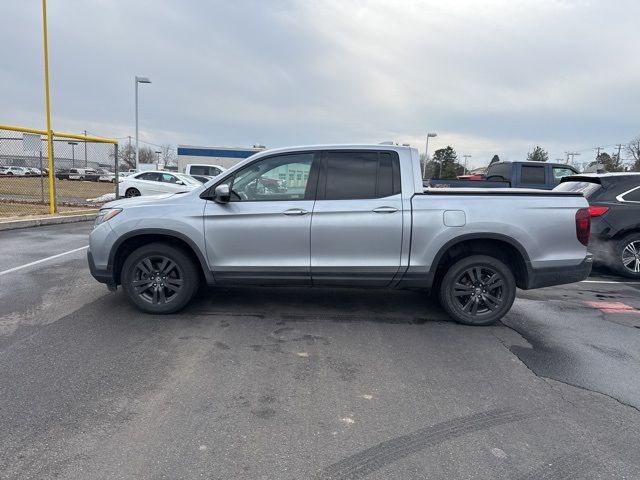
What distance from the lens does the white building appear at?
33.4 m

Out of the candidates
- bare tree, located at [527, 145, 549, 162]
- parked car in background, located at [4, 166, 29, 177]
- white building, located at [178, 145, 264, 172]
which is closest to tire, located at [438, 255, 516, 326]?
parked car in background, located at [4, 166, 29, 177]

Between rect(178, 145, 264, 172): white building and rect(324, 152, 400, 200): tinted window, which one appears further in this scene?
rect(178, 145, 264, 172): white building

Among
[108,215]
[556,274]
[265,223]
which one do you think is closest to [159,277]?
[108,215]

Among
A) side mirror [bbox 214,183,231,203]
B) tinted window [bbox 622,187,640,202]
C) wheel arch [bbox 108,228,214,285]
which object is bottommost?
wheel arch [bbox 108,228,214,285]

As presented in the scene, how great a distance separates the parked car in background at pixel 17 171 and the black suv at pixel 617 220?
1545 centimetres

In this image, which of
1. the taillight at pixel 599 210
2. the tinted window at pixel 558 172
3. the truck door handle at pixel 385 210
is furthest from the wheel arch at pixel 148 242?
the tinted window at pixel 558 172

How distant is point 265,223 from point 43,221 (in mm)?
10301

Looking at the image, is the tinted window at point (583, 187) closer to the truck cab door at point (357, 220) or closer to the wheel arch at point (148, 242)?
the truck cab door at point (357, 220)

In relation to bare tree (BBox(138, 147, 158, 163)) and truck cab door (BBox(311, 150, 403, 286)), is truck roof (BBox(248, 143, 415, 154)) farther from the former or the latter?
bare tree (BBox(138, 147, 158, 163))

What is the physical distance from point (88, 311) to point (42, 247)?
16.2ft

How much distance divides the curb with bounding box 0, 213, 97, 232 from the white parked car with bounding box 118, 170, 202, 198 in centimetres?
480

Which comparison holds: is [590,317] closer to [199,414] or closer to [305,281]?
[305,281]

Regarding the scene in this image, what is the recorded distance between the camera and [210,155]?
33750 millimetres

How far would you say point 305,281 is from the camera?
4871 mm
